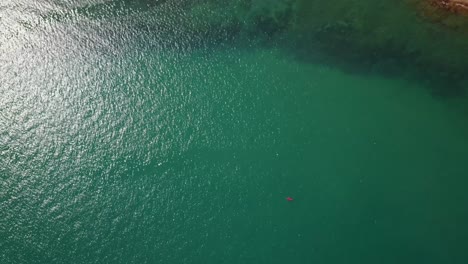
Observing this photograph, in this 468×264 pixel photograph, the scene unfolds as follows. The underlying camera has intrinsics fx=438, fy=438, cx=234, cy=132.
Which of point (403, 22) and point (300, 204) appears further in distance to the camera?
point (403, 22)

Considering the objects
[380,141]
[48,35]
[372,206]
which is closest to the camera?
[372,206]

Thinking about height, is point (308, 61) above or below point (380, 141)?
above

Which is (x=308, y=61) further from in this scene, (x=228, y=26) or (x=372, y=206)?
(x=372, y=206)

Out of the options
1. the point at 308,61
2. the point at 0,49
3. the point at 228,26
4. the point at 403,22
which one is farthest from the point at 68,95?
the point at 403,22

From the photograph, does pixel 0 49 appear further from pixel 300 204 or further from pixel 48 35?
pixel 300 204

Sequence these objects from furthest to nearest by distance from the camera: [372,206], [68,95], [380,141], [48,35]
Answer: [48,35], [68,95], [380,141], [372,206]

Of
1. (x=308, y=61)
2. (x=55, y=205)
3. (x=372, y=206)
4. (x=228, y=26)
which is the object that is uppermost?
(x=228, y=26)
